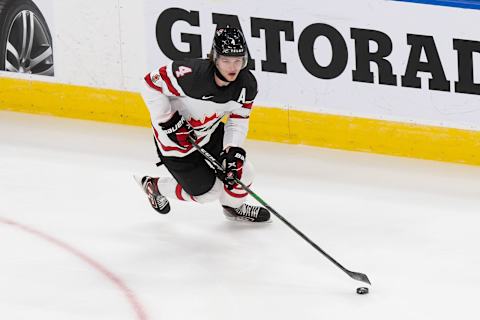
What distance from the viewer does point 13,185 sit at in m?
5.69

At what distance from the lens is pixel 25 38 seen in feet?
21.5

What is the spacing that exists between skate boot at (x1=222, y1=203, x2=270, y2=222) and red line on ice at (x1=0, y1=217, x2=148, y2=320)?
71cm

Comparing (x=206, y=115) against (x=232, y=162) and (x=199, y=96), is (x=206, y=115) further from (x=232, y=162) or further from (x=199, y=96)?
(x=232, y=162)

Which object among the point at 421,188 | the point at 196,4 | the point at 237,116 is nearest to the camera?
the point at 237,116

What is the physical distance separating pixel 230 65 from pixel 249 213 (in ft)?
2.99

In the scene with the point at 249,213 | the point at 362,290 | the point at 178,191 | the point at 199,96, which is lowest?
the point at 362,290

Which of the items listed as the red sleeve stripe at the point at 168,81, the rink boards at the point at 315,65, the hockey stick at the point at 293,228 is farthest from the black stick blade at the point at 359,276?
the rink boards at the point at 315,65

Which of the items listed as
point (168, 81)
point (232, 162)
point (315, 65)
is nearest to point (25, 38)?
point (315, 65)

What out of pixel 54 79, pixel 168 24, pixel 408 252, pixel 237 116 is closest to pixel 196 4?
pixel 168 24

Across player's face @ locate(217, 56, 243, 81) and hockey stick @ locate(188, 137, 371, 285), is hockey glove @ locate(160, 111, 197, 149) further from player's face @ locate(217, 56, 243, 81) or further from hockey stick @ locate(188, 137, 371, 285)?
player's face @ locate(217, 56, 243, 81)

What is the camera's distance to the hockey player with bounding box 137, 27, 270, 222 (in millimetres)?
4611

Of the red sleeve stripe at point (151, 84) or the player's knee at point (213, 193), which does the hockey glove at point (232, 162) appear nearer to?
the player's knee at point (213, 193)

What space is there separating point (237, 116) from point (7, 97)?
2339 mm

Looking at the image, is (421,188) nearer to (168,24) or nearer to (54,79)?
(168,24)
